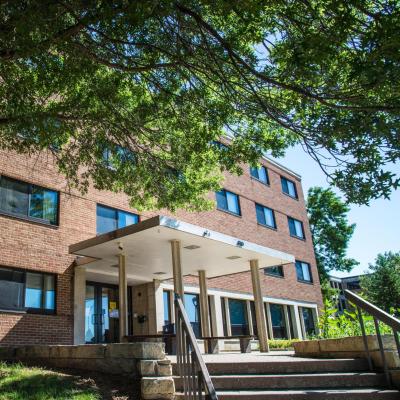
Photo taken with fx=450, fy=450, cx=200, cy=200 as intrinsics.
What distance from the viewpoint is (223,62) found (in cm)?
726

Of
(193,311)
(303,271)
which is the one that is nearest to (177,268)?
(193,311)

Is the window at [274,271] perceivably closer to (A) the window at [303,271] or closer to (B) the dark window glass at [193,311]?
(A) the window at [303,271]

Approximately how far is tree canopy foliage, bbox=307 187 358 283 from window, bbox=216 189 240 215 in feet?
72.9

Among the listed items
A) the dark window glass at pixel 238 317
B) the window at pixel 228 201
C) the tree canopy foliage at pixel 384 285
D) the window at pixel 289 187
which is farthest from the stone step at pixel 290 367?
the tree canopy foliage at pixel 384 285

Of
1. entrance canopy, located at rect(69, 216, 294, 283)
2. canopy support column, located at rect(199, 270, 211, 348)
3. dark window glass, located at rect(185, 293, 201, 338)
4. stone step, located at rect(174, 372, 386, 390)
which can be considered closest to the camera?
stone step, located at rect(174, 372, 386, 390)

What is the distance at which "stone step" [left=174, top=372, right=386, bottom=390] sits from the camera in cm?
627

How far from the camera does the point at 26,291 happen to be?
12766 mm

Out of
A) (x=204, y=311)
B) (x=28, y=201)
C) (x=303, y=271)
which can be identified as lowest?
(x=204, y=311)

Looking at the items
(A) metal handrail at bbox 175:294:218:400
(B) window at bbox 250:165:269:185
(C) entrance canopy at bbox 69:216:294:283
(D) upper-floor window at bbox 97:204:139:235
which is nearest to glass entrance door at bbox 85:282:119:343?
(C) entrance canopy at bbox 69:216:294:283

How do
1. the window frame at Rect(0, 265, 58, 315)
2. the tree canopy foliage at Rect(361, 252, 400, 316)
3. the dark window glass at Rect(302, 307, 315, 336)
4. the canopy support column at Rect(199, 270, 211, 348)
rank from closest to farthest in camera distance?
the window frame at Rect(0, 265, 58, 315) → the canopy support column at Rect(199, 270, 211, 348) → the dark window glass at Rect(302, 307, 315, 336) → the tree canopy foliage at Rect(361, 252, 400, 316)

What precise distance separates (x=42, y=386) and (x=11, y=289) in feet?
21.4

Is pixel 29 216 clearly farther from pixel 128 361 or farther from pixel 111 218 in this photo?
pixel 128 361

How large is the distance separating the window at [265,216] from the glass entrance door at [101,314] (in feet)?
37.5

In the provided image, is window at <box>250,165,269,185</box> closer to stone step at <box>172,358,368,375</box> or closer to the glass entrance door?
the glass entrance door
